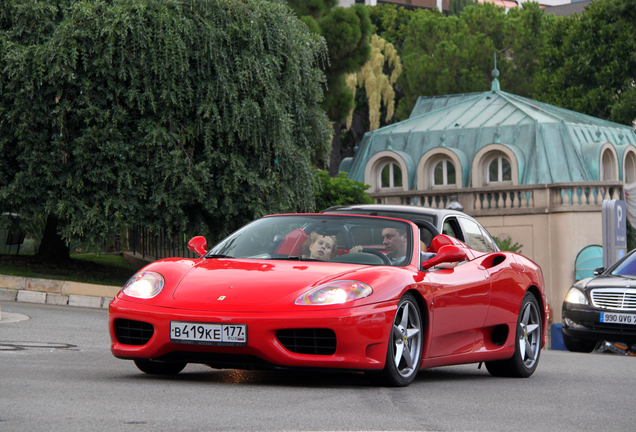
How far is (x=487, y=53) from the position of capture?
5600 cm

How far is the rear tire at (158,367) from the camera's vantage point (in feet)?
23.6

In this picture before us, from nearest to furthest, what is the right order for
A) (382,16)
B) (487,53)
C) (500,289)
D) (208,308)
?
Result: (208,308), (500,289), (487,53), (382,16)

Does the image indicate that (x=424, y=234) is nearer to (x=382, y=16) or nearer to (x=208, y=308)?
(x=208, y=308)

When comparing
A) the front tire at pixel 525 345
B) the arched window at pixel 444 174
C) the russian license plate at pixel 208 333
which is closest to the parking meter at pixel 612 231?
the front tire at pixel 525 345

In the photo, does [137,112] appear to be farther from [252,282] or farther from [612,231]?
[252,282]

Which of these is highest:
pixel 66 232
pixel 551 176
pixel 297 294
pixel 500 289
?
pixel 297 294

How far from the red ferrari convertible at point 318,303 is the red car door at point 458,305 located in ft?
0.04

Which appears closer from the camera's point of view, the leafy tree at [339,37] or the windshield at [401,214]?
the windshield at [401,214]

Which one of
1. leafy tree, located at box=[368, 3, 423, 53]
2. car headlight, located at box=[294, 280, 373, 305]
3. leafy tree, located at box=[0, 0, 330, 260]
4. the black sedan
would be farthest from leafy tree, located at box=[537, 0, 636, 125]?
car headlight, located at box=[294, 280, 373, 305]

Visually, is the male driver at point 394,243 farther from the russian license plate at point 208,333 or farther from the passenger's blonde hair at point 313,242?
the russian license plate at point 208,333

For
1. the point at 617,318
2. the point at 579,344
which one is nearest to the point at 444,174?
the point at 579,344

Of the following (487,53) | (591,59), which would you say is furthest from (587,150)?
(487,53)

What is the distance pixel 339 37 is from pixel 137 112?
1367cm

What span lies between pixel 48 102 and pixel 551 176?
21606 millimetres
